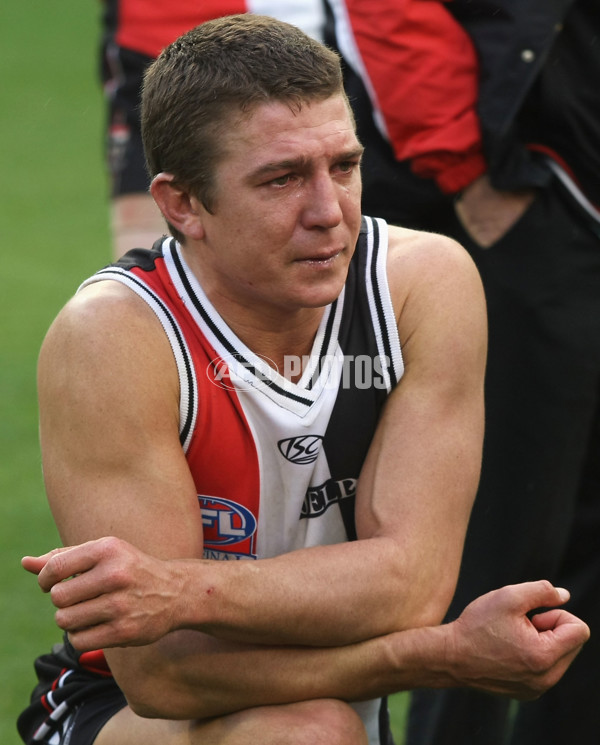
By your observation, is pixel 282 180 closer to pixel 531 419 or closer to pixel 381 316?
pixel 381 316

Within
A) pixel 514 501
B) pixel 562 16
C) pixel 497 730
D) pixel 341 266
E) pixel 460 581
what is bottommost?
pixel 497 730

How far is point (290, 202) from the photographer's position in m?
2.95

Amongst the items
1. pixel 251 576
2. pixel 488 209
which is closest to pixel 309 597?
pixel 251 576

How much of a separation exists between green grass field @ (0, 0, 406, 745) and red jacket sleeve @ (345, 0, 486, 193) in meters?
1.79

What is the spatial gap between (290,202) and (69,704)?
1387 millimetres

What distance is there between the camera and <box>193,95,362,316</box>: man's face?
293 centimetres

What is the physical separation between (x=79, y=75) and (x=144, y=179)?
12.9 meters

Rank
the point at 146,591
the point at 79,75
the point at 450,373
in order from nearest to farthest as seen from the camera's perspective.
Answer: the point at 146,591 < the point at 450,373 < the point at 79,75

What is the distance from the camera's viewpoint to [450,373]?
3.19 m

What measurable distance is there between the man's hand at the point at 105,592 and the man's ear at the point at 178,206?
786 millimetres

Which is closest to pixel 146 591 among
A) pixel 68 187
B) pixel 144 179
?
pixel 144 179

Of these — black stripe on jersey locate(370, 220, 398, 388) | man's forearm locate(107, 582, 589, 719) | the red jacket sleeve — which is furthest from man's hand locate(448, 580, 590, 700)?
the red jacket sleeve

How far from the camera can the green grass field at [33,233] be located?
16.5 ft

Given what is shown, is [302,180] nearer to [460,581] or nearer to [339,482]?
[339,482]
